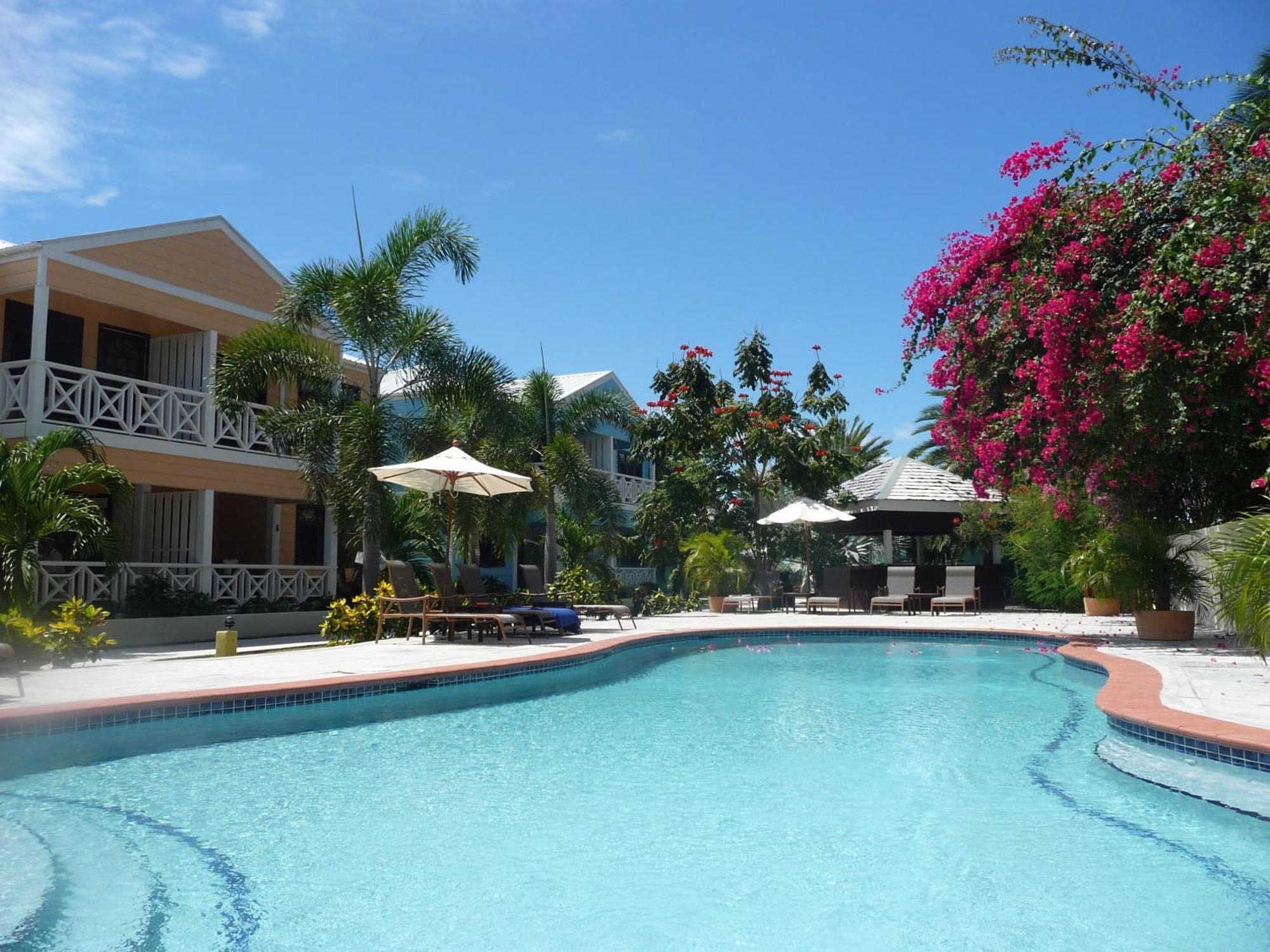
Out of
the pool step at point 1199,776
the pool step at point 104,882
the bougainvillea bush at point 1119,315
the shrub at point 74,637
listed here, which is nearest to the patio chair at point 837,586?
the bougainvillea bush at point 1119,315

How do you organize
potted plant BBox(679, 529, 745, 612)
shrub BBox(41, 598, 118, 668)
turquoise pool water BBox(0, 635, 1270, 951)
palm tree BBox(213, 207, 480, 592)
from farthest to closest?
potted plant BBox(679, 529, 745, 612)
palm tree BBox(213, 207, 480, 592)
shrub BBox(41, 598, 118, 668)
turquoise pool water BBox(0, 635, 1270, 951)

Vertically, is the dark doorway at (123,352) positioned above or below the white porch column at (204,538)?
above

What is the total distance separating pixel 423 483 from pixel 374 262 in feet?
11.3

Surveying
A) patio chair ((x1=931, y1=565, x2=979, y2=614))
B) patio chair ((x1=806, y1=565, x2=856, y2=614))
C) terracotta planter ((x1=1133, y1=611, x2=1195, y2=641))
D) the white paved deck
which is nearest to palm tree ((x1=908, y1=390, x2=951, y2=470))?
patio chair ((x1=806, y1=565, x2=856, y2=614))

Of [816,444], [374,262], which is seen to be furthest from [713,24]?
[816,444]

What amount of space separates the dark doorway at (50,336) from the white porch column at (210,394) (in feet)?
6.25

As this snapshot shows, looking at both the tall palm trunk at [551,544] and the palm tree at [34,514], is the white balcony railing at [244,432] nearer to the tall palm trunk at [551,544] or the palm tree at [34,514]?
the palm tree at [34,514]

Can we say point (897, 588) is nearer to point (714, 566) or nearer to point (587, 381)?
point (714, 566)

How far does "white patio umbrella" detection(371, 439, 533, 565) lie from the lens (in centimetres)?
1290

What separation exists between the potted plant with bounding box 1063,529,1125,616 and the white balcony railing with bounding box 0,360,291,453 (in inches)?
501

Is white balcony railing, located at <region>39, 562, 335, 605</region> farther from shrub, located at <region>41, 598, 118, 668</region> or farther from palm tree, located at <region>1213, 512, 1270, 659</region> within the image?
palm tree, located at <region>1213, 512, 1270, 659</region>

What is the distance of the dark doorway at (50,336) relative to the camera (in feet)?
48.5

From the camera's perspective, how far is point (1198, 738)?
18.5 ft

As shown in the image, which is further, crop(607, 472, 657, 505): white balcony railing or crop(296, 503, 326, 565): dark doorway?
crop(607, 472, 657, 505): white balcony railing
